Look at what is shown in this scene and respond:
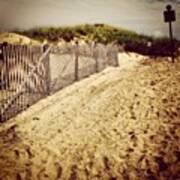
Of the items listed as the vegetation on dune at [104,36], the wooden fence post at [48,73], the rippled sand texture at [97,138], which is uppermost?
the vegetation on dune at [104,36]

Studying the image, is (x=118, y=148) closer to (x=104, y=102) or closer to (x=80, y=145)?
(x=80, y=145)

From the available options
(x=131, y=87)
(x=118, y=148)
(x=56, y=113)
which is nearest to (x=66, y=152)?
(x=118, y=148)

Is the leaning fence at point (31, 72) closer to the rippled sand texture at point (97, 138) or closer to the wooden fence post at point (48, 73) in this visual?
the wooden fence post at point (48, 73)

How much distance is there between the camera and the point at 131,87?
10.2 metres

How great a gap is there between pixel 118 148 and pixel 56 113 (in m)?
2.72

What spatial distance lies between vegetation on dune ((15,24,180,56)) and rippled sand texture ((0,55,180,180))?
24.9 m

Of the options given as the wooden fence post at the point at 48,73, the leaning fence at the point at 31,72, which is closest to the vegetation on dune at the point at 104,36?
the leaning fence at the point at 31,72

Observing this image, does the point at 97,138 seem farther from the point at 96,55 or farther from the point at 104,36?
the point at 104,36

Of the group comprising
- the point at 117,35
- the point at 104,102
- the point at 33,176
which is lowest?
the point at 33,176

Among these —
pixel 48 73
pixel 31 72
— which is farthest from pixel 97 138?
pixel 48 73

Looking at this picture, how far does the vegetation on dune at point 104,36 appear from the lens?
3481 centimetres

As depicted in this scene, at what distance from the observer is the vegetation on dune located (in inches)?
1371

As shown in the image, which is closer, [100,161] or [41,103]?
[100,161]

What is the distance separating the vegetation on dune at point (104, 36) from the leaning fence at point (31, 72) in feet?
71.4
